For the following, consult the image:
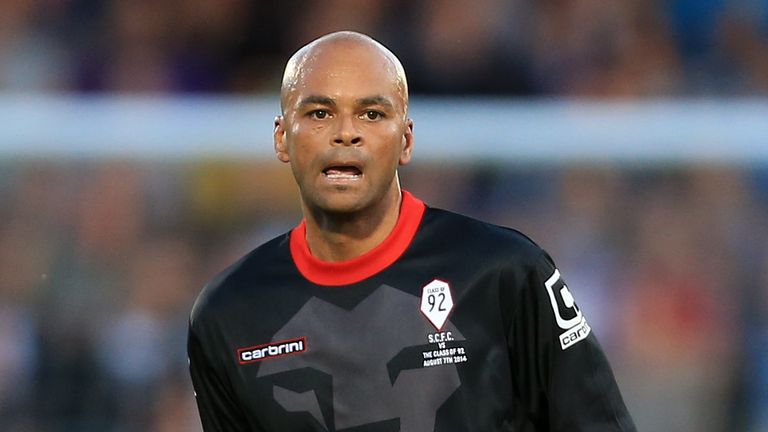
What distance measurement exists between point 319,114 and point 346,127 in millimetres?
90

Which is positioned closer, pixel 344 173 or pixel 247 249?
pixel 344 173

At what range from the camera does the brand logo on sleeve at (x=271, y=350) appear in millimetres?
3018

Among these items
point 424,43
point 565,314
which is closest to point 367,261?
point 565,314

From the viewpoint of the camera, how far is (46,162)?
6.20 metres

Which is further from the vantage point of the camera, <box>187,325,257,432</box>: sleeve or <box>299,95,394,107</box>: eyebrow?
<box>187,325,257,432</box>: sleeve

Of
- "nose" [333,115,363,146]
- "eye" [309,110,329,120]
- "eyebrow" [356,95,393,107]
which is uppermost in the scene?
"eye" [309,110,329,120]

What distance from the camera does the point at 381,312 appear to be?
2.99 m

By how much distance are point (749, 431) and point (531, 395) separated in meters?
3.04

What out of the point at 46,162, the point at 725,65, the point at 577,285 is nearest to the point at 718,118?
the point at 725,65

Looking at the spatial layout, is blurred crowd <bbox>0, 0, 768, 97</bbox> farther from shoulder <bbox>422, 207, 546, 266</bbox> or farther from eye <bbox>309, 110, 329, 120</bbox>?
eye <bbox>309, 110, 329, 120</bbox>

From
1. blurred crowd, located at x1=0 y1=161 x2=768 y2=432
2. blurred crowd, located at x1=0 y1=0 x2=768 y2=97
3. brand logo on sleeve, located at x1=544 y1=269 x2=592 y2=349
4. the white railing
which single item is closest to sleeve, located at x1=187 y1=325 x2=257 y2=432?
brand logo on sleeve, located at x1=544 y1=269 x2=592 y2=349

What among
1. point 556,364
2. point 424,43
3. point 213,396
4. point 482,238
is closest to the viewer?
point 556,364

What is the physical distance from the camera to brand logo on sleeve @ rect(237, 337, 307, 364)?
3018 mm

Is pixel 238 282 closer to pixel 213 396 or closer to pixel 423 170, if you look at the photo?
pixel 213 396
